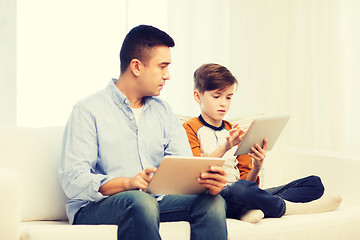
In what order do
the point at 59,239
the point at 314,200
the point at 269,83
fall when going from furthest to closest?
the point at 269,83 → the point at 314,200 → the point at 59,239

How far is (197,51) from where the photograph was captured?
3.48m

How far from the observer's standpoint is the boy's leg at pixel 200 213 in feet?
5.45

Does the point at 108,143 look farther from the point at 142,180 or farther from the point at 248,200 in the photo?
the point at 248,200

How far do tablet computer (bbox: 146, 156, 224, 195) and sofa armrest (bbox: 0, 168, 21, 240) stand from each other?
394 millimetres

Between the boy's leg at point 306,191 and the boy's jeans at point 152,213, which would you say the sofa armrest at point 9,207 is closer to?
the boy's jeans at point 152,213

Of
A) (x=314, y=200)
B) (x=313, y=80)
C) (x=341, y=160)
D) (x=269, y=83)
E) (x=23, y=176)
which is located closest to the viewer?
(x=23, y=176)

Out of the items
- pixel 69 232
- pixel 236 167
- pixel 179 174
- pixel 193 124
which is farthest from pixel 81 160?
pixel 236 167

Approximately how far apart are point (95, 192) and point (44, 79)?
64.1 inches

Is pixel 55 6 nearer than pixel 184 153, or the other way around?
pixel 184 153

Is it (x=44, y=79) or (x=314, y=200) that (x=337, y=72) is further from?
(x=44, y=79)

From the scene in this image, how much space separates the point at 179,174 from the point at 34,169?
0.64 metres

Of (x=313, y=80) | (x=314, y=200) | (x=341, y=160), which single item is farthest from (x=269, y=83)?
(x=314, y=200)

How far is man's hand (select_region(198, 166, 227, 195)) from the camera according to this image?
161 centimetres

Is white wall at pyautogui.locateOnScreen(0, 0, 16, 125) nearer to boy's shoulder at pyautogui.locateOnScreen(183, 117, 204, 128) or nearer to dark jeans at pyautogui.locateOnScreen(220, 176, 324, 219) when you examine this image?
boy's shoulder at pyautogui.locateOnScreen(183, 117, 204, 128)
